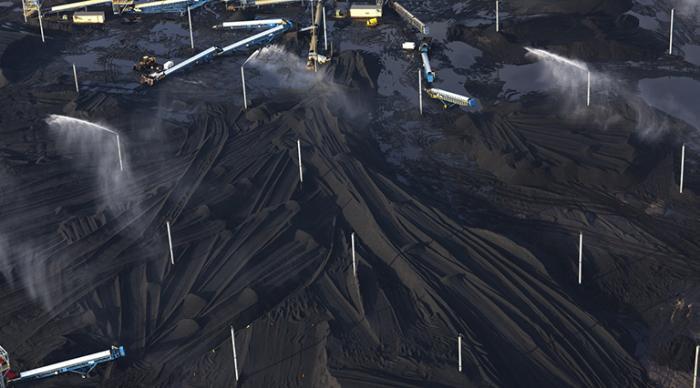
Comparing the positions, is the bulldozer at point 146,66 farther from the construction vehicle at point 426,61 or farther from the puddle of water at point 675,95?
the puddle of water at point 675,95

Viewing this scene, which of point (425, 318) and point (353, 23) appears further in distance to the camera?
point (353, 23)

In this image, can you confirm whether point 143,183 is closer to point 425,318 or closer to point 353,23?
point 425,318

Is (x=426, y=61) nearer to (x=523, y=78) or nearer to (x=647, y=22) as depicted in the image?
(x=523, y=78)

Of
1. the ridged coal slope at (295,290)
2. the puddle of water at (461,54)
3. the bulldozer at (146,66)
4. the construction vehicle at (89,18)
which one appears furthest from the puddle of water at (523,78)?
the construction vehicle at (89,18)

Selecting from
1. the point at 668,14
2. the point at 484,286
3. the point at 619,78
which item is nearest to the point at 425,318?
the point at 484,286

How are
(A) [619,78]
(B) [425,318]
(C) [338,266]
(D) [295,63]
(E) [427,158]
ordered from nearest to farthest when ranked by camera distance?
1. (B) [425,318]
2. (C) [338,266]
3. (E) [427,158]
4. (A) [619,78]
5. (D) [295,63]

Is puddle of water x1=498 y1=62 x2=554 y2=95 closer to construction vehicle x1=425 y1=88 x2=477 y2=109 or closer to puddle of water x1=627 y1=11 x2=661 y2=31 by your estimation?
construction vehicle x1=425 y1=88 x2=477 y2=109

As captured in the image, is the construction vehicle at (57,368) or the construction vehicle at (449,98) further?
the construction vehicle at (449,98)

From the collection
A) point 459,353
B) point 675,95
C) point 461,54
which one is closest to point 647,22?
point 675,95
